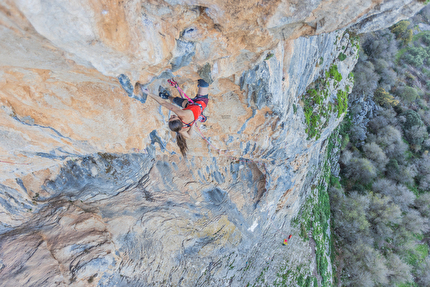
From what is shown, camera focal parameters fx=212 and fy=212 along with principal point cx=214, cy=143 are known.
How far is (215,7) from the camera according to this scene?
93.8 inches

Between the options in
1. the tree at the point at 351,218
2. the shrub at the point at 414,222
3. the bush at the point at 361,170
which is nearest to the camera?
the tree at the point at 351,218

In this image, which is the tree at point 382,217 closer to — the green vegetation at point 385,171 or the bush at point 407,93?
the green vegetation at point 385,171

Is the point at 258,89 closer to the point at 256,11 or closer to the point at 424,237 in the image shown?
the point at 256,11

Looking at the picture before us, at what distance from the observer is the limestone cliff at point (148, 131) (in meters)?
2.21

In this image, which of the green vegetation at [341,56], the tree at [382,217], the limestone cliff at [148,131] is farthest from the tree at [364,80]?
the limestone cliff at [148,131]

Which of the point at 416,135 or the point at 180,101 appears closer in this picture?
the point at 180,101

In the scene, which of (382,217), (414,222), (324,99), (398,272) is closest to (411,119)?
(414,222)

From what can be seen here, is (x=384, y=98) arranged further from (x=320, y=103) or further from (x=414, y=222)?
(x=320, y=103)

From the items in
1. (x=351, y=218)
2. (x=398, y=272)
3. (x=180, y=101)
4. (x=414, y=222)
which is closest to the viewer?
(x=180, y=101)

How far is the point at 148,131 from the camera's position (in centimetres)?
467

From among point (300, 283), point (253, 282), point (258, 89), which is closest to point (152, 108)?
point (258, 89)

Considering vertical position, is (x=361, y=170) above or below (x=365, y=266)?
above

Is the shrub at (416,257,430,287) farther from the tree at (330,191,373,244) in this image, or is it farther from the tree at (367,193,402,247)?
the tree at (330,191,373,244)

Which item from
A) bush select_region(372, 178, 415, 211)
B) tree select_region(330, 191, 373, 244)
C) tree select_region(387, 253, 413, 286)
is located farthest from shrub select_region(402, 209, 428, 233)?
tree select_region(330, 191, 373, 244)
